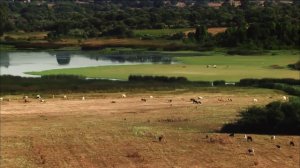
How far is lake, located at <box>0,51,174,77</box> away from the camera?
64.5 meters

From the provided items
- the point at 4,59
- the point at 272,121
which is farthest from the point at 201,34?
the point at 272,121

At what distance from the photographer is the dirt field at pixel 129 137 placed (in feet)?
72.3

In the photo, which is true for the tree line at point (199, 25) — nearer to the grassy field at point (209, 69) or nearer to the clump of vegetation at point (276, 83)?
the grassy field at point (209, 69)

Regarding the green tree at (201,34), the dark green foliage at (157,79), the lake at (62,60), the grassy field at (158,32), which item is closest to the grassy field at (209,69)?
the dark green foliage at (157,79)

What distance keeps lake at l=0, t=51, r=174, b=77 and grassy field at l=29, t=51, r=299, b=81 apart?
389 cm

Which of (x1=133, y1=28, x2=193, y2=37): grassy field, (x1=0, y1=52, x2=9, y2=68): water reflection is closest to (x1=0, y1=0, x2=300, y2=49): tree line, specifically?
(x1=133, y1=28, x2=193, y2=37): grassy field

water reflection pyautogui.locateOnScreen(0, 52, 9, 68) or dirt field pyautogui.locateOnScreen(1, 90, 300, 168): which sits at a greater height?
dirt field pyautogui.locateOnScreen(1, 90, 300, 168)

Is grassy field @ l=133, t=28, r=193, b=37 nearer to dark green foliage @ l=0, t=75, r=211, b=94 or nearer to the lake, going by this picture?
the lake

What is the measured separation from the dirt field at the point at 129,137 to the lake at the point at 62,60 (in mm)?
25708

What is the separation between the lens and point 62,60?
73.2 metres

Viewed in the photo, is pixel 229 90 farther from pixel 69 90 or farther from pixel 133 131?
pixel 133 131

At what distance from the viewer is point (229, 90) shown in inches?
1743

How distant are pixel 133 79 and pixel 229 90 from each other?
9883 millimetres

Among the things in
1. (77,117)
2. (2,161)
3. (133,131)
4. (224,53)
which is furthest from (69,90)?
(224,53)
